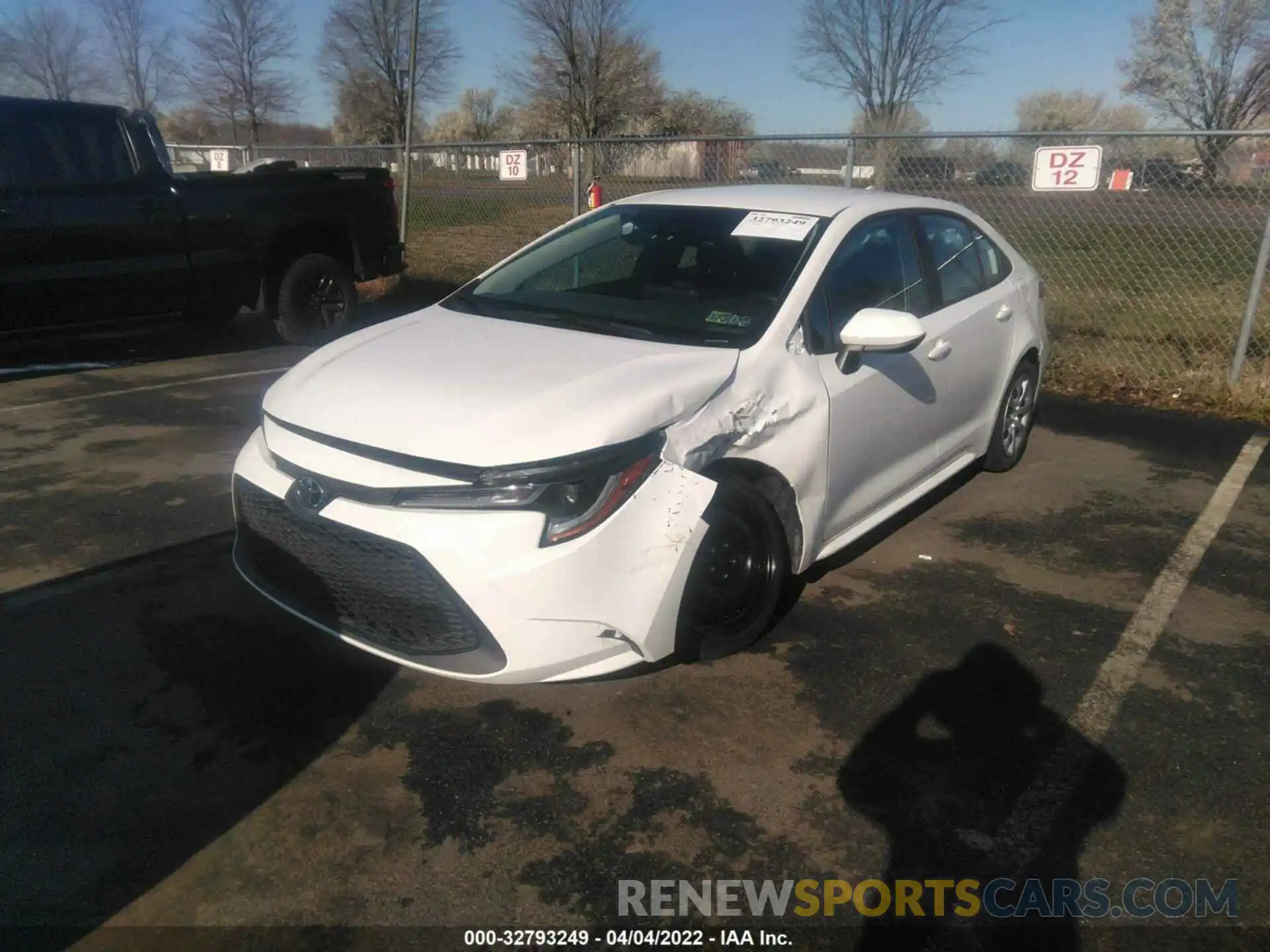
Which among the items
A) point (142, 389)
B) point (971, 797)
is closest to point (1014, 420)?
point (971, 797)

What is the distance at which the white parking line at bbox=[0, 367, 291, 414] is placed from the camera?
6.80m

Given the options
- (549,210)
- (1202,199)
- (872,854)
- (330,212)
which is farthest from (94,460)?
(1202,199)

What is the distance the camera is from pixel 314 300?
897 cm

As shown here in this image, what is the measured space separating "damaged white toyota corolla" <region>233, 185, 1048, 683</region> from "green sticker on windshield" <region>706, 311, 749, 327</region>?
1 centimetres

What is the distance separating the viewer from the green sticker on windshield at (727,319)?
359cm

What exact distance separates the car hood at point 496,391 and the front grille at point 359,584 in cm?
29

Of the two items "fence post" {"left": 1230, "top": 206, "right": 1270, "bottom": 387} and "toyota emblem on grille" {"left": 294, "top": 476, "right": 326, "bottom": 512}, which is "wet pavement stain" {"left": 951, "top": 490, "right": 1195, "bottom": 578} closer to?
"fence post" {"left": 1230, "top": 206, "right": 1270, "bottom": 387}

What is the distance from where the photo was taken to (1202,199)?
24.7ft

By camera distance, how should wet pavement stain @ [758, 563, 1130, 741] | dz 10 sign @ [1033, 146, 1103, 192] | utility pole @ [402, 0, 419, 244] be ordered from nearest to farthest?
1. wet pavement stain @ [758, 563, 1130, 741]
2. dz 10 sign @ [1033, 146, 1103, 192]
3. utility pole @ [402, 0, 419, 244]

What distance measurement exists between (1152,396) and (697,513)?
585 cm

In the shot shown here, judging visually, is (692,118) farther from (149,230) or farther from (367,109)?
(149,230)

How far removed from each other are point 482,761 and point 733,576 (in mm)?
1004

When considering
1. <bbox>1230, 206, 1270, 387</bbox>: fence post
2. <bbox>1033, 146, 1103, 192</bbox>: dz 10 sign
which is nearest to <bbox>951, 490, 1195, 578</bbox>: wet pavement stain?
<bbox>1230, 206, 1270, 387</bbox>: fence post

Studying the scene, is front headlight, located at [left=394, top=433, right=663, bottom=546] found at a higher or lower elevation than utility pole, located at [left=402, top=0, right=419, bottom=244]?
lower
